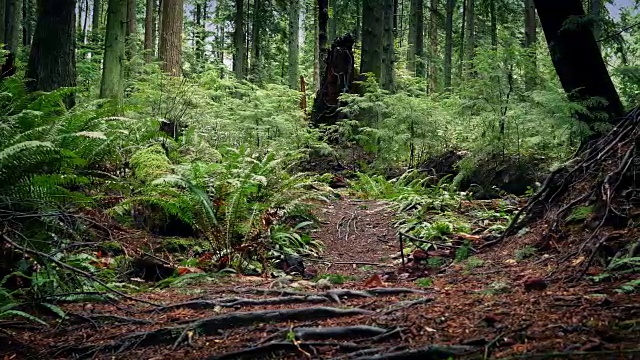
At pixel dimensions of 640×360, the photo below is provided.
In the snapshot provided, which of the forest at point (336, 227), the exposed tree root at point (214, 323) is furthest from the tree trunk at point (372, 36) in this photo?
the exposed tree root at point (214, 323)

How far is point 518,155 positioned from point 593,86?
317 cm

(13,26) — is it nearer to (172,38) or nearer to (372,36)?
(172,38)

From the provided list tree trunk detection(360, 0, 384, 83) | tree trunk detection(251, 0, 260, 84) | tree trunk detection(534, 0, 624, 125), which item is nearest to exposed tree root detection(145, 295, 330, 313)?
tree trunk detection(534, 0, 624, 125)

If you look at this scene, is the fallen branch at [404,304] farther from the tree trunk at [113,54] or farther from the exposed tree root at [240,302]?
the tree trunk at [113,54]

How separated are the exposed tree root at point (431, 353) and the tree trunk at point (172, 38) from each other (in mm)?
12601

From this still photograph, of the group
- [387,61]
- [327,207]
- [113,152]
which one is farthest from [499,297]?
[387,61]

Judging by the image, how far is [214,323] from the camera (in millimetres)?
2855

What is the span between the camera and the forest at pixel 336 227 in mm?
2535

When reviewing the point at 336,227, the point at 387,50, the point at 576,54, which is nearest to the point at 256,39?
the point at 387,50

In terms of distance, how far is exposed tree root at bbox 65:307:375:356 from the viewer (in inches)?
108

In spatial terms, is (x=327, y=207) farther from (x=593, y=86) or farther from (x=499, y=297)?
(x=499, y=297)

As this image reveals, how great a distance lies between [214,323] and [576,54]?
4.43 meters

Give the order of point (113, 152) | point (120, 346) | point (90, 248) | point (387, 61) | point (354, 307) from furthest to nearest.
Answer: point (387, 61)
point (113, 152)
point (90, 248)
point (354, 307)
point (120, 346)

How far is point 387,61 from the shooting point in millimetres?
15766
